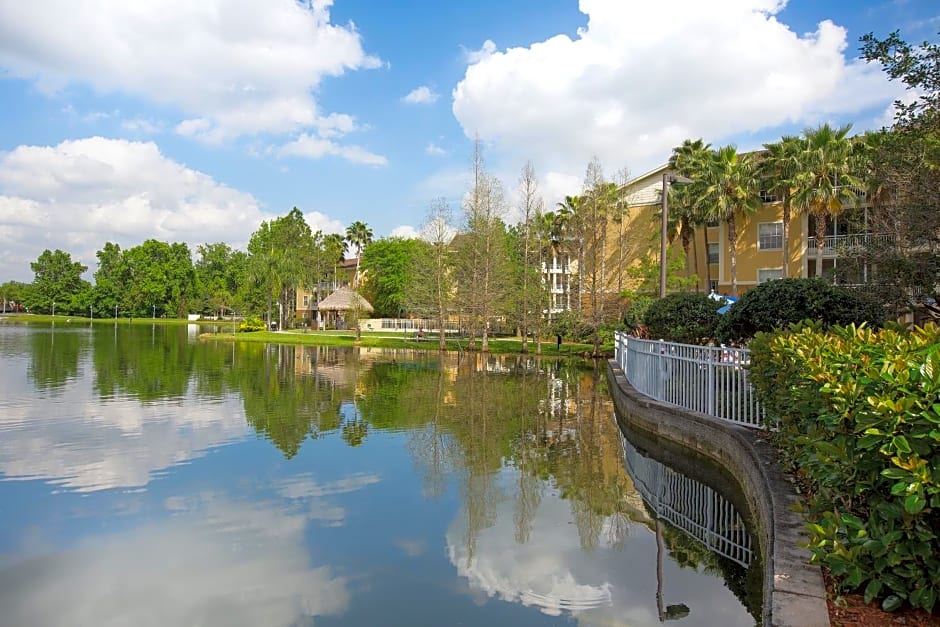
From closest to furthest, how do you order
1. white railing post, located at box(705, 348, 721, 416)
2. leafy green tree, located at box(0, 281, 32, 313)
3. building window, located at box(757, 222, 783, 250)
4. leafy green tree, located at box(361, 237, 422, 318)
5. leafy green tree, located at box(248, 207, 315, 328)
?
white railing post, located at box(705, 348, 721, 416) < building window, located at box(757, 222, 783, 250) < leafy green tree, located at box(361, 237, 422, 318) < leafy green tree, located at box(248, 207, 315, 328) < leafy green tree, located at box(0, 281, 32, 313)

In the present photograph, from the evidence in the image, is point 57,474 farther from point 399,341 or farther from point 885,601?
point 399,341

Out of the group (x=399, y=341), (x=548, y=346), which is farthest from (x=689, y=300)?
(x=399, y=341)

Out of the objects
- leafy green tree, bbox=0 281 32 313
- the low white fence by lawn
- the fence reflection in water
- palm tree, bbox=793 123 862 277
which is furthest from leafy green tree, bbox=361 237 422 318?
leafy green tree, bbox=0 281 32 313

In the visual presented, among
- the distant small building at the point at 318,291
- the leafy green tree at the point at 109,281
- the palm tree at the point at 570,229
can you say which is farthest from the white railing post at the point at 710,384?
the leafy green tree at the point at 109,281

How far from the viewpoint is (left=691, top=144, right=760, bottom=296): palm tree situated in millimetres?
32969

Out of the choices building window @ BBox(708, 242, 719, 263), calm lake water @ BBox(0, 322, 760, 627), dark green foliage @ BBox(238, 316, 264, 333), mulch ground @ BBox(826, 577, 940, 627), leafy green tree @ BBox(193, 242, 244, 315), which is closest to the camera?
mulch ground @ BBox(826, 577, 940, 627)

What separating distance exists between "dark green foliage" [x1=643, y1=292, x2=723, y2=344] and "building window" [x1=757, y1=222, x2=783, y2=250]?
23386 millimetres

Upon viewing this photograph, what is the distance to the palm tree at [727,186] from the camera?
3297 cm

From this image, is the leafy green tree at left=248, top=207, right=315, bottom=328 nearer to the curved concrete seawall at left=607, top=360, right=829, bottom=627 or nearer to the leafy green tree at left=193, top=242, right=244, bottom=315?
the leafy green tree at left=193, top=242, right=244, bottom=315

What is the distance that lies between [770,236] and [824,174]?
6440mm

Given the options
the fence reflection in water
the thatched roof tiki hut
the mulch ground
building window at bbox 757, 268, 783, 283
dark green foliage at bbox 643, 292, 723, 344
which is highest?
building window at bbox 757, 268, 783, 283

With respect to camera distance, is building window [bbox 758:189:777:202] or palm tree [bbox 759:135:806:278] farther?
building window [bbox 758:189:777:202]

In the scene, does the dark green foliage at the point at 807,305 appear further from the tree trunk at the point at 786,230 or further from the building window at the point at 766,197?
the building window at the point at 766,197

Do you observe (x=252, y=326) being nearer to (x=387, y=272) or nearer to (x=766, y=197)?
(x=387, y=272)
